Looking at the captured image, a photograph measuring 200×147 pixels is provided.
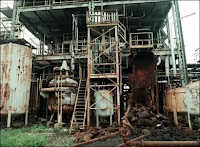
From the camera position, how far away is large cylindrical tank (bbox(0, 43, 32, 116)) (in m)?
12.8

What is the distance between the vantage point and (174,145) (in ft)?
21.6

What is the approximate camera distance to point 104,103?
12.9 m

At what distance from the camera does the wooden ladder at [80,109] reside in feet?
40.2

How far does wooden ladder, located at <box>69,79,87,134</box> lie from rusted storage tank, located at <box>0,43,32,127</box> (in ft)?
12.3

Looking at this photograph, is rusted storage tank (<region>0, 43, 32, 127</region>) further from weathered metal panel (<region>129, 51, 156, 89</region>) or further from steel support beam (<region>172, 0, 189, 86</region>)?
steel support beam (<region>172, 0, 189, 86</region>)

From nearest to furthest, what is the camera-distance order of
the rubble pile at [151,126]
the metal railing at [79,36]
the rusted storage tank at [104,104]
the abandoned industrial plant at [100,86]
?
1. the rubble pile at [151,126]
2. the abandoned industrial plant at [100,86]
3. the rusted storage tank at [104,104]
4. the metal railing at [79,36]

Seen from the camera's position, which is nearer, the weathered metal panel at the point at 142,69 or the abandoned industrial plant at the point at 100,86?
the abandoned industrial plant at the point at 100,86

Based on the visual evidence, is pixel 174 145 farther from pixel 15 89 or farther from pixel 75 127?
pixel 15 89

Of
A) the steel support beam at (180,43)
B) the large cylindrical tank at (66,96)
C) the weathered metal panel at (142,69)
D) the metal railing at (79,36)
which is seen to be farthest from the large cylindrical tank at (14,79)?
the steel support beam at (180,43)

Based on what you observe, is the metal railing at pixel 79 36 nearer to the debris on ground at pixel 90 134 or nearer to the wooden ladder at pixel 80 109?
the wooden ladder at pixel 80 109

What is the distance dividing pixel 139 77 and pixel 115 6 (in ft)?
24.7

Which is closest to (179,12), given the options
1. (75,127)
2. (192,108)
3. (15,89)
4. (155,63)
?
(155,63)

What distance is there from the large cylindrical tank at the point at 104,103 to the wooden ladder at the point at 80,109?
101cm

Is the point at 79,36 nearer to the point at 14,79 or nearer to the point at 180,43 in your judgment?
the point at 14,79
